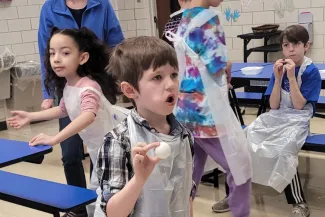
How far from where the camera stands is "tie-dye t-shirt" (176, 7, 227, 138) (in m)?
2.35

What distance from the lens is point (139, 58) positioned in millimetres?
1352

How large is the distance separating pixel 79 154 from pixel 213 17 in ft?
3.71

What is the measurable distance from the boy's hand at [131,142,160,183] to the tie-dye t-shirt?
1260 mm

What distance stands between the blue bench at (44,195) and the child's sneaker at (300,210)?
128 centimetres

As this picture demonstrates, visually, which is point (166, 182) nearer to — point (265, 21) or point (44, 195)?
point (44, 195)

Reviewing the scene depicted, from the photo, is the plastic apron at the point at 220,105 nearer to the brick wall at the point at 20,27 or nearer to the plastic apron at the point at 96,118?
the plastic apron at the point at 96,118

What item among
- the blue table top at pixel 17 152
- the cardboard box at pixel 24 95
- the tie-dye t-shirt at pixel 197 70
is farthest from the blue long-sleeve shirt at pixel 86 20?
the cardboard box at pixel 24 95

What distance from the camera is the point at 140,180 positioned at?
119cm

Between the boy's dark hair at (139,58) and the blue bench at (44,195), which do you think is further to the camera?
the blue bench at (44,195)

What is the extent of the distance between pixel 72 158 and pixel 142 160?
1.73 metres

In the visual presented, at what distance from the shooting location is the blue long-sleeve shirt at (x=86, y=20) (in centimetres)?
279

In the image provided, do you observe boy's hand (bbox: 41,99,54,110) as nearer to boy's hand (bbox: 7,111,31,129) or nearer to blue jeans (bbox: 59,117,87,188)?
blue jeans (bbox: 59,117,87,188)

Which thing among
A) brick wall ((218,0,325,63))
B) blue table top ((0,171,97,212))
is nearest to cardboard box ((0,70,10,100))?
brick wall ((218,0,325,63))

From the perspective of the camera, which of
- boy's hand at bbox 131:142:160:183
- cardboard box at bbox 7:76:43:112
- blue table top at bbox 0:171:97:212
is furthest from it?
cardboard box at bbox 7:76:43:112
